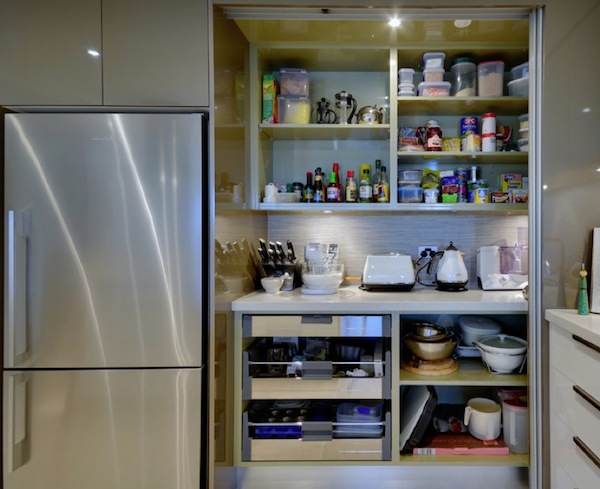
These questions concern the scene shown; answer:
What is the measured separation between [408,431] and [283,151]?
1543mm

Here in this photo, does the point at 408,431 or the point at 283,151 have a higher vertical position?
the point at 283,151

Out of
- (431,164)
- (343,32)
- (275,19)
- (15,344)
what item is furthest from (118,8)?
(431,164)

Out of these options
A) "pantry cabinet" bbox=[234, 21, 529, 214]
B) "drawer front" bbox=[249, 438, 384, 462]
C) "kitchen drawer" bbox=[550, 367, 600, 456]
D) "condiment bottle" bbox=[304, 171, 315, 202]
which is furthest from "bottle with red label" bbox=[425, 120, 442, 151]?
"drawer front" bbox=[249, 438, 384, 462]

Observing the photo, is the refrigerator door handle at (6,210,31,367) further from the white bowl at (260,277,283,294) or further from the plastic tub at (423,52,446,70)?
the plastic tub at (423,52,446,70)

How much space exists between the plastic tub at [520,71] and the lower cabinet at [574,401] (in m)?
1.16

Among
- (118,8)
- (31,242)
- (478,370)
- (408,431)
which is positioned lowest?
(408,431)

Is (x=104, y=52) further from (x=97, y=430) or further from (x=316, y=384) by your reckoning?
(x=316, y=384)

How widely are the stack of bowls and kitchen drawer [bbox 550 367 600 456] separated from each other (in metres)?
0.38

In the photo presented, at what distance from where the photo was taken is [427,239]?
80.6 inches

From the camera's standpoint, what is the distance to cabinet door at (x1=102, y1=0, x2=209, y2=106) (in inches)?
52.2

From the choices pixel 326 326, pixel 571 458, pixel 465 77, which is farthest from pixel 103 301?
pixel 465 77

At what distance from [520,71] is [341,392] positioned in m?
1.76

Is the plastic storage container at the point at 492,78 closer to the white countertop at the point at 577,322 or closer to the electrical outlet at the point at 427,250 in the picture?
the electrical outlet at the point at 427,250

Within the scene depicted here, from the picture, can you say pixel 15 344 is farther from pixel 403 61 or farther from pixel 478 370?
pixel 403 61
